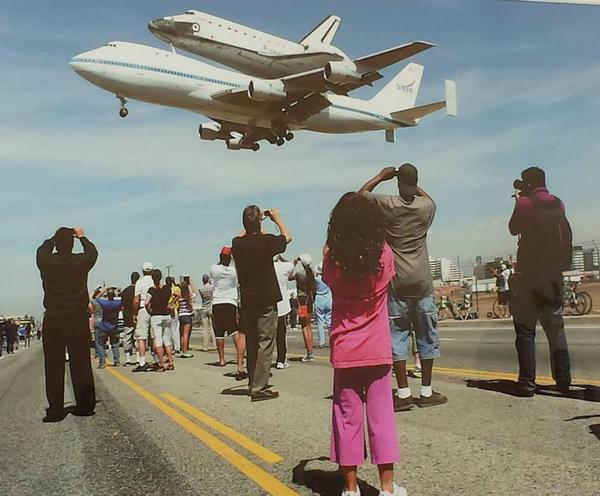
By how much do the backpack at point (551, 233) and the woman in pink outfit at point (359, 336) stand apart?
7.66 ft

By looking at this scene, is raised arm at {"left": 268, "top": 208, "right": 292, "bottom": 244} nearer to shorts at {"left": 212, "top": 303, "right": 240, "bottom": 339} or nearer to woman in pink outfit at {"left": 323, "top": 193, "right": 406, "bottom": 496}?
woman in pink outfit at {"left": 323, "top": 193, "right": 406, "bottom": 496}

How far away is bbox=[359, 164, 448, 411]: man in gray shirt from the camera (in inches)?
173

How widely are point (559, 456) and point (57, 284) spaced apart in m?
3.46

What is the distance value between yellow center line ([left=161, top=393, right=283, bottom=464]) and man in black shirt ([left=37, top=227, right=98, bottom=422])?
1120 millimetres

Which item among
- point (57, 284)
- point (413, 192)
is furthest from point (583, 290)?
point (57, 284)

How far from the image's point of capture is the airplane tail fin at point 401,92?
17.6ft

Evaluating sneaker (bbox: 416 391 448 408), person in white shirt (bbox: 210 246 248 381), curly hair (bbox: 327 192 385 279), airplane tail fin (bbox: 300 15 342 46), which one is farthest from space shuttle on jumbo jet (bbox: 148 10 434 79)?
person in white shirt (bbox: 210 246 248 381)

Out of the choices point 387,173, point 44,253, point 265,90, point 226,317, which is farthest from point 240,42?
point 226,317

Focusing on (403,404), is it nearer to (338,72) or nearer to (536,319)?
(536,319)

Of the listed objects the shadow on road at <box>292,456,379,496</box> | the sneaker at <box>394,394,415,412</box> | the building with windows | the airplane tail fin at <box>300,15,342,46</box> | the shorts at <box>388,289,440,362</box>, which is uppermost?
the airplane tail fin at <box>300,15,342,46</box>

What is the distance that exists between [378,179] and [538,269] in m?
2.13

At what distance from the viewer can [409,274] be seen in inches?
192

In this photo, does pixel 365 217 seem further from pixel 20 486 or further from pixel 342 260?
pixel 20 486

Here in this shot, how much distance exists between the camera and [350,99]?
6746 mm
